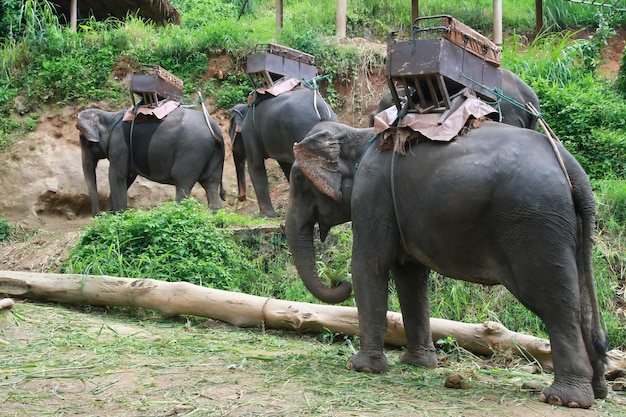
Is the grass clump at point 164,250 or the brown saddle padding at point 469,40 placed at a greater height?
the brown saddle padding at point 469,40

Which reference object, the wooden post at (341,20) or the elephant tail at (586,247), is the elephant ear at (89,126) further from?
the elephant tail at (586,247)

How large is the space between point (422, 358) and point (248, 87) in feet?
31.2

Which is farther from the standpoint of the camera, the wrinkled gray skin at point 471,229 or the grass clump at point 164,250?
the grass clump at point 164,250

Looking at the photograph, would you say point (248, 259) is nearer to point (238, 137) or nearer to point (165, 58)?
point (238, 137)

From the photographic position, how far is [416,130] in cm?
512

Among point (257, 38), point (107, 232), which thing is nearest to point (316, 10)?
point (257, 38)

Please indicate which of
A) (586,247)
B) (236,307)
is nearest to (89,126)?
(236,307)

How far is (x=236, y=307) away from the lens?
23.2 feet

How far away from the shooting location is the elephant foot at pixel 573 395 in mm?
4473

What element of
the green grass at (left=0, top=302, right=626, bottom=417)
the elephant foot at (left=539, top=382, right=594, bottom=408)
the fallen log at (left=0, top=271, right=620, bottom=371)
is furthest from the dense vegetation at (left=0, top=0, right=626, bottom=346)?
the elephant foot at (left=539, top=382, right=594, bottom=408)

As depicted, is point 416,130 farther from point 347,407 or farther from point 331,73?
point 331,73

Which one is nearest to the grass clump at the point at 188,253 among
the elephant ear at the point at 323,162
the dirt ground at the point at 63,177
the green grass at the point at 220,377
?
the green grass at the point at 220,377

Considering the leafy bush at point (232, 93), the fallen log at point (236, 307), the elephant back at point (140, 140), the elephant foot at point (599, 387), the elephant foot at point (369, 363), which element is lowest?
the fallen log at point (236, 307)

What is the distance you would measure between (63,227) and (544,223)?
10.2 m
